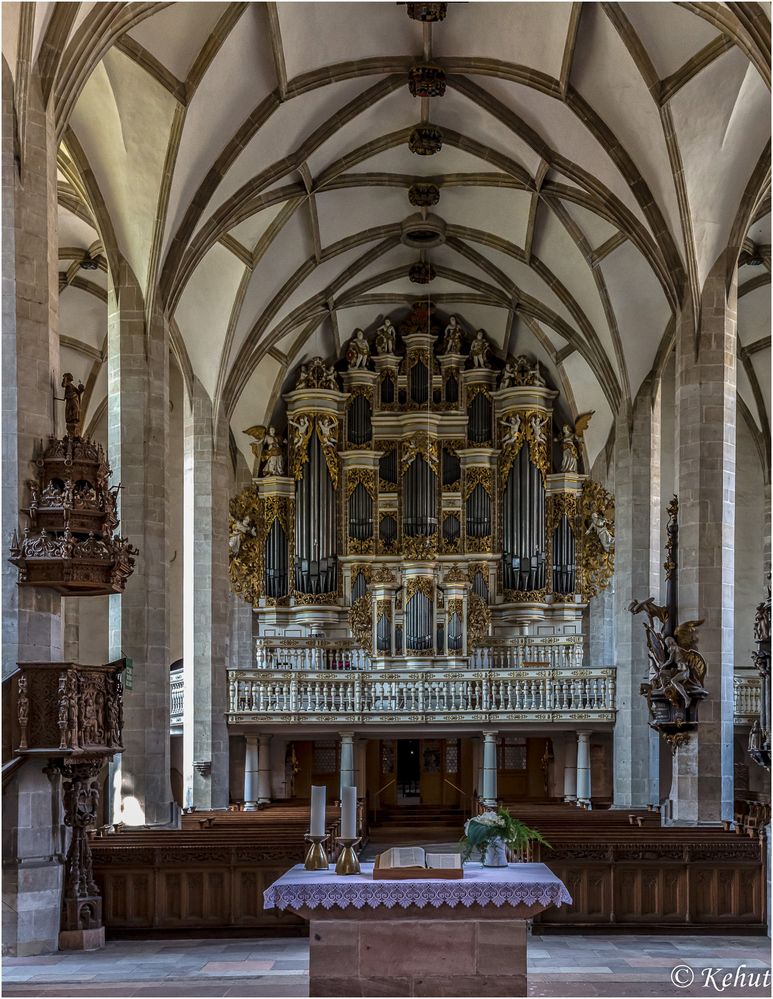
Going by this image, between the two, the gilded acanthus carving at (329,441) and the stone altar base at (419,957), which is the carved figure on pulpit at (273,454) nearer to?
the gilded acanthus carving at (329,441)

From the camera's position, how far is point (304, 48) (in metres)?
18.4

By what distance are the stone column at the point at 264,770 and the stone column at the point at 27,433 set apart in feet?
49.3

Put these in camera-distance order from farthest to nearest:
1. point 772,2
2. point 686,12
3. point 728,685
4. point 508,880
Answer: point 728,685, point 686,12, point 772,2, point 508,880

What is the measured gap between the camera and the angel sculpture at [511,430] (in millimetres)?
28703

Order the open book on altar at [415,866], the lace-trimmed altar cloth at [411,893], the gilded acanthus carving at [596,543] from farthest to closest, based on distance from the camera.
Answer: the gilded acanthus carving at [596,543]
the open book on altar at [415,866]
the lace-trimmed altar cloth at [411,893]

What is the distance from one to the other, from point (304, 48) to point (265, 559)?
41.6 ft

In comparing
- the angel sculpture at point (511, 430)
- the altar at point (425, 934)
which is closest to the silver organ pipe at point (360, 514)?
the angel sculpture at point (511, 430)

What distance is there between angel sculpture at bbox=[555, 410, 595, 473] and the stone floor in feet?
51.1

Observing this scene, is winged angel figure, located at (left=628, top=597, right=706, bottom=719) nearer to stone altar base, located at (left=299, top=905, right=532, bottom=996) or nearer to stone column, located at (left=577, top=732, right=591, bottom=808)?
stone column, located at (left=577, top=732, right=591, bottom=808)

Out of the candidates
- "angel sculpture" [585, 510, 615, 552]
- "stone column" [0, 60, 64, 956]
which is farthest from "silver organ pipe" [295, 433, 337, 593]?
"stone column" [0, 60, 64, 956]

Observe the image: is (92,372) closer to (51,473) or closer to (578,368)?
(578,368)

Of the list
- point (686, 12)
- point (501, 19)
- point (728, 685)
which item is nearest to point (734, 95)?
point (686, 12)

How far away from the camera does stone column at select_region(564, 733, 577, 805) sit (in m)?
27.6

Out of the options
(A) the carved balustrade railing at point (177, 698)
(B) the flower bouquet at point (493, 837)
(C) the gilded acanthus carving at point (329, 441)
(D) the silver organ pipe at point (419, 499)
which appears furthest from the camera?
(C) the gilded acanthus carving at point (329, 441)
